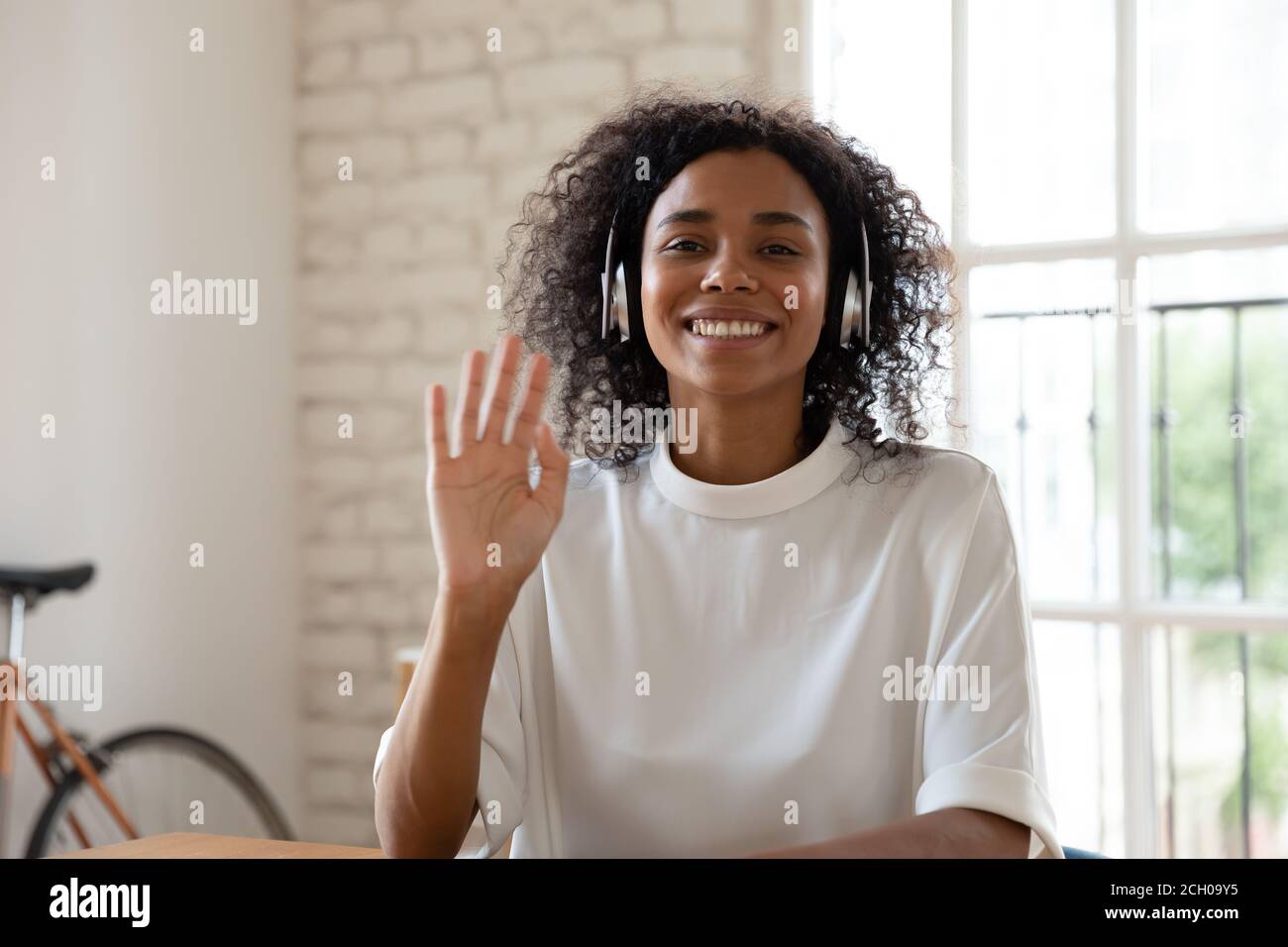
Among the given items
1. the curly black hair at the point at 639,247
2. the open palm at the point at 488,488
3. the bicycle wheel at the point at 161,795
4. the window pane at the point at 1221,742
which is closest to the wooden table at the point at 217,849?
the open palm at the point at 488,488

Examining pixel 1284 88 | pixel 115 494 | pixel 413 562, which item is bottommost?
pixel 413 562

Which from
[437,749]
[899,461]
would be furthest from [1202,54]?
[437,749]

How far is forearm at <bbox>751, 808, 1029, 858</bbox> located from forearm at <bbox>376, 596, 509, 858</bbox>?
24cm

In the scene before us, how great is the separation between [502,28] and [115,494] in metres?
1.39

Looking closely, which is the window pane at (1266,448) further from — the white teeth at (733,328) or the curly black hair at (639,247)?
the white teeth at (733,328)

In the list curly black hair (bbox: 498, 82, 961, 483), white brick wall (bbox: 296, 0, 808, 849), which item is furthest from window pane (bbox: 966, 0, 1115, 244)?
curly black hair (bbox: 498, 82, 961, 483)

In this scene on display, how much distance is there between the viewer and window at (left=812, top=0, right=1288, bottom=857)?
244 cm

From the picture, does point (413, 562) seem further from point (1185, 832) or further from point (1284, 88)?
point (1284, 88)

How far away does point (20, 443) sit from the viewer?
2.34m

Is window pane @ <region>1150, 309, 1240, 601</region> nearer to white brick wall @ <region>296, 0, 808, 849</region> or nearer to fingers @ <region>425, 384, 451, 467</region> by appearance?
white brick wall @ <region>296, 0, 808, 849</region>

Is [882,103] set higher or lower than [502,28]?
lower

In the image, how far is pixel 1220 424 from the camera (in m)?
2.57

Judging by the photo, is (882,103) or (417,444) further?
(417,444)

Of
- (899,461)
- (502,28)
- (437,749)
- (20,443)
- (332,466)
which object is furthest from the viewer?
(332,466)
